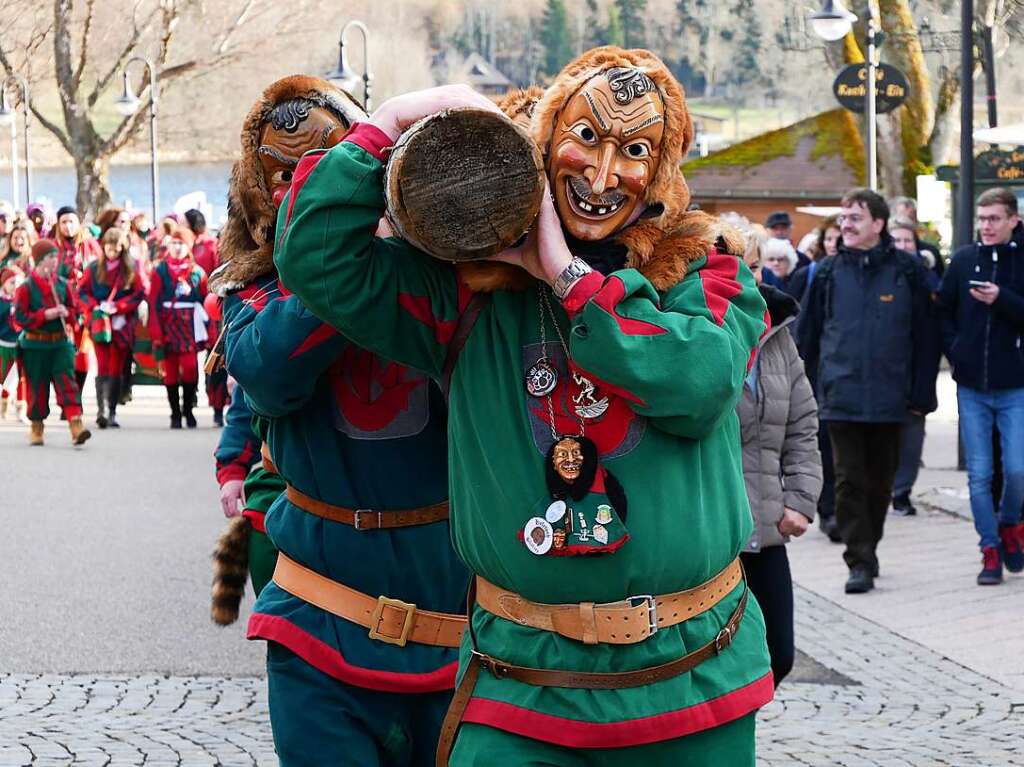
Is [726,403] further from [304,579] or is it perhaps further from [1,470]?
[1,470]

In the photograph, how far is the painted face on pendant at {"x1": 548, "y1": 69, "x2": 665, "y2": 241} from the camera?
3105 mm

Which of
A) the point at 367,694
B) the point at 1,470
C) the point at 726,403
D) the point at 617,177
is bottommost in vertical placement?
the point at 1,470

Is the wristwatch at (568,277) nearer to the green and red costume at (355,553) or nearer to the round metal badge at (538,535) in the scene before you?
the round metal badge at (538,535)

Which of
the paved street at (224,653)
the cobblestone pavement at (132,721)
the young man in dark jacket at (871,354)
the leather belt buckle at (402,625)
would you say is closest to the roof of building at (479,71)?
the paved street at (224,653)

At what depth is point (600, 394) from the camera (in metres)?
3.03

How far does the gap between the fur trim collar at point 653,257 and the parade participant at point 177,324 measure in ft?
46.0

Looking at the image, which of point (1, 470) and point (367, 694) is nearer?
point (367, 694)

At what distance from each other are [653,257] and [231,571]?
2.01 metres

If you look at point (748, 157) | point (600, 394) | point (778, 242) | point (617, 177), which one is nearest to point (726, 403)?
point (600, 394)

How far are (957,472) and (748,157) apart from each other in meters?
25.2

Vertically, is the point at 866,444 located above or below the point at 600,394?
below

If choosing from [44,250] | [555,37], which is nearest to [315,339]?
[44,250]

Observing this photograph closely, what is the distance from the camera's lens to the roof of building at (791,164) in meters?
35.3

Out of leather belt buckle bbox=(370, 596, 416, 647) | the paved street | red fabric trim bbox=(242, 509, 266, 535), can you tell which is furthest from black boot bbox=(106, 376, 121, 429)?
leather belt buckle bbox=(370, 596, 416, 647)
